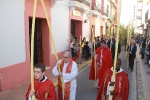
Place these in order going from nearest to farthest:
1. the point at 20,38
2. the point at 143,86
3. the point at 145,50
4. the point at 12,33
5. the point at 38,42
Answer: the point at 12,33 → the point at 20,38 → the point at 143,86 → the point at 38,42 → the point at 145,50

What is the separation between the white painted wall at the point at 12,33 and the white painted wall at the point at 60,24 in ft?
8.58

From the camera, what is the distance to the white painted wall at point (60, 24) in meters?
9.45

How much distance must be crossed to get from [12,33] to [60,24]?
4.03 metres

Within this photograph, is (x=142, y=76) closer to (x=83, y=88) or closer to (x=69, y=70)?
(x=83, y=88)

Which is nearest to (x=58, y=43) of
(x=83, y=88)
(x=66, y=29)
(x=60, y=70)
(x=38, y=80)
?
(x=66, y=29)

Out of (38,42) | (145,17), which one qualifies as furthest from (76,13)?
(145,17)

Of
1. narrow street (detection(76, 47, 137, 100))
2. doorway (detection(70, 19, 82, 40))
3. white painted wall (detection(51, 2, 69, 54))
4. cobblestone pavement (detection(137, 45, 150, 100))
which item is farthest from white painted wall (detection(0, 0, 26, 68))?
doorway (detection(70, 19, 82, 40))

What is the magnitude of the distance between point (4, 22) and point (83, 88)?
355 centimetres

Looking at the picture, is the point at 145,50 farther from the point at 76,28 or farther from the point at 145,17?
the point at 145,17

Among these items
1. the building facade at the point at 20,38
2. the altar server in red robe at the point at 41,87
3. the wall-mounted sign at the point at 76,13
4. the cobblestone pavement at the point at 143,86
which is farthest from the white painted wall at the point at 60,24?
the altar server in red robe at the point at 41,87

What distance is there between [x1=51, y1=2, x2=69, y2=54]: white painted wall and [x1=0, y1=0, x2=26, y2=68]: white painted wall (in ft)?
8.58

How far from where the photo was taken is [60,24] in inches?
399

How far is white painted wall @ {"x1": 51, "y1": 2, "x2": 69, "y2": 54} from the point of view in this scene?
9445mm

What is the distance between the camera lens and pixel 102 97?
151 inches
